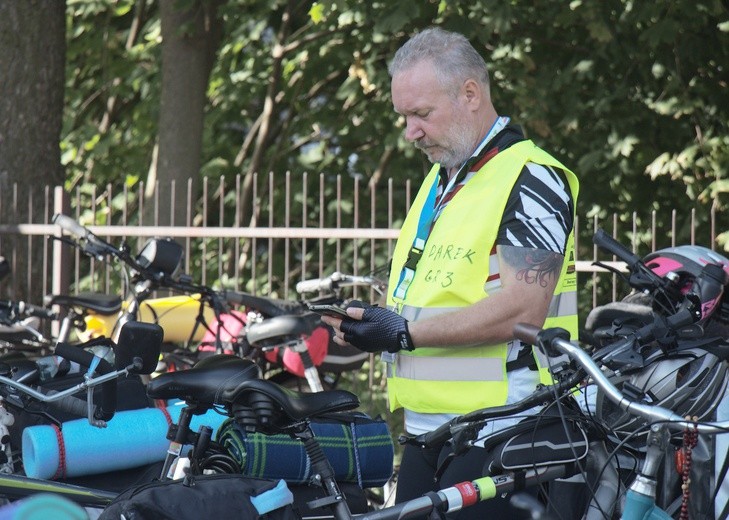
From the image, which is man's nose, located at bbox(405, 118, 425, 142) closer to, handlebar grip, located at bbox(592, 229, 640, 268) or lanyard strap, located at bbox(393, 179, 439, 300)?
lanyard strap, located at bbox(393, 179, 439, 300)

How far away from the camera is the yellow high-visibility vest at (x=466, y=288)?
3045 mm

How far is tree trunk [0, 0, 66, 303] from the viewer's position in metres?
9.54

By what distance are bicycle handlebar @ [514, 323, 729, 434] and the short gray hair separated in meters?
0.80

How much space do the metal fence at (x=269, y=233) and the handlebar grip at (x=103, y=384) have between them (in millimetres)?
4257

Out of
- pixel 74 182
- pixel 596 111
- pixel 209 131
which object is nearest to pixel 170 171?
pixel 209 131

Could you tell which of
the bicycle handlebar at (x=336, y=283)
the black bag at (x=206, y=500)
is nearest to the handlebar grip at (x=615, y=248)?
the black bag at (x=206, y=500)

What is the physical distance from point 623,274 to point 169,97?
23.5 ft

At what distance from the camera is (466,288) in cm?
305

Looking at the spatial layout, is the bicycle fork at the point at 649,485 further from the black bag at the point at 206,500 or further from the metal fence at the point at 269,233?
the metal fence at the point at 269,233

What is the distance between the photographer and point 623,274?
3.81 m

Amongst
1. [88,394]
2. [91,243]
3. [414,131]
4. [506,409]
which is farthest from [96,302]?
[506,409]

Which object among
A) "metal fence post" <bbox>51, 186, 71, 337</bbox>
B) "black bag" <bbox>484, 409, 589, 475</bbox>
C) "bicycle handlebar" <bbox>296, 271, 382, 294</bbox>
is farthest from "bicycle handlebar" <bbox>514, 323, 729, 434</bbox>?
"metal fence post" <bbox>51, 186, 71, 337</bbox>

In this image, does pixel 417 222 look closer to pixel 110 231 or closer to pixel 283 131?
pixel 110 231

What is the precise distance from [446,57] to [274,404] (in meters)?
1.01
